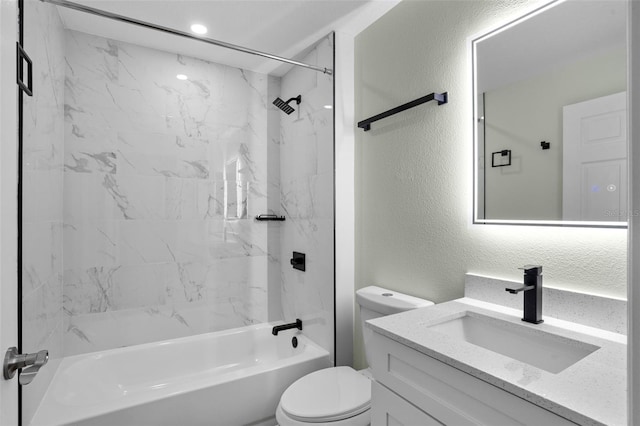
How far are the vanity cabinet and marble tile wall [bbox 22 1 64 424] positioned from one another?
4.63ft

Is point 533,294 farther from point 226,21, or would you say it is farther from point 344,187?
point 226,21

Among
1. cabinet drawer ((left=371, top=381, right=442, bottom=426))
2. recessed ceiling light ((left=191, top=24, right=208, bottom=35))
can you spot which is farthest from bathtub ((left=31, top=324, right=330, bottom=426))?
recessed ceiling light ((left=191, top=24, right=208, bottom=35))

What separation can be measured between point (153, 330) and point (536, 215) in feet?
8.11

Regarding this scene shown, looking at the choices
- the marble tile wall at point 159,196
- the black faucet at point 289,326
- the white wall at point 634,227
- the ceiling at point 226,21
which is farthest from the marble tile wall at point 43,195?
the white wall at point 634,227

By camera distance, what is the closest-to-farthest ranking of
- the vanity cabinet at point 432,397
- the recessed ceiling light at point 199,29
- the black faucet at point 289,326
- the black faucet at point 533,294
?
the vanity cabinet at point 432,397, the black faucet at point 533,294, the recessed ceiling light at point 199,29, the black faucet at point 289,326

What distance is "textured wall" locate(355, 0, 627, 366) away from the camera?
121 cm

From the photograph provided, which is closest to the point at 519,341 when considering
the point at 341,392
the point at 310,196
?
the point at 341,392

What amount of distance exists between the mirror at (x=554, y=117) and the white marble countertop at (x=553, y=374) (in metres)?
0.37

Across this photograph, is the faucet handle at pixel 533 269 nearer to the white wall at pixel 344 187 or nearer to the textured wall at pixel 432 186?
the textured wall at pixel 432 186

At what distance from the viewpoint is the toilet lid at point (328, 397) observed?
4.91 ft

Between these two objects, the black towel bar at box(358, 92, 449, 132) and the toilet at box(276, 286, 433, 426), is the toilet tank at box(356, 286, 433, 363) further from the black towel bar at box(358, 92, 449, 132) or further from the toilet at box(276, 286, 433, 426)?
the black towel bar at box(358, 92, 449, 132)

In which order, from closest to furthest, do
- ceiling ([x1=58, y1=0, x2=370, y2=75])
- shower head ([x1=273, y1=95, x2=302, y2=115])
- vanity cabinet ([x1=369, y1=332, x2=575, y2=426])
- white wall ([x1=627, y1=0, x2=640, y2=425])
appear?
white wall ([x1=627, y1=0, x2=640, y2=425]) < vanity cabinet ([x1=369, y1=332, x2=575, y2=426]) < ceiling ([x1=58, y1=0, x2=370, y2=75]) < shower head ([x1=273, y1=95, x2=302, y2=115])

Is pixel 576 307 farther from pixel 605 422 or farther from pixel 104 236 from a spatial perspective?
pixel 104 236

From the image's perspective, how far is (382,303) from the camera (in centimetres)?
171
